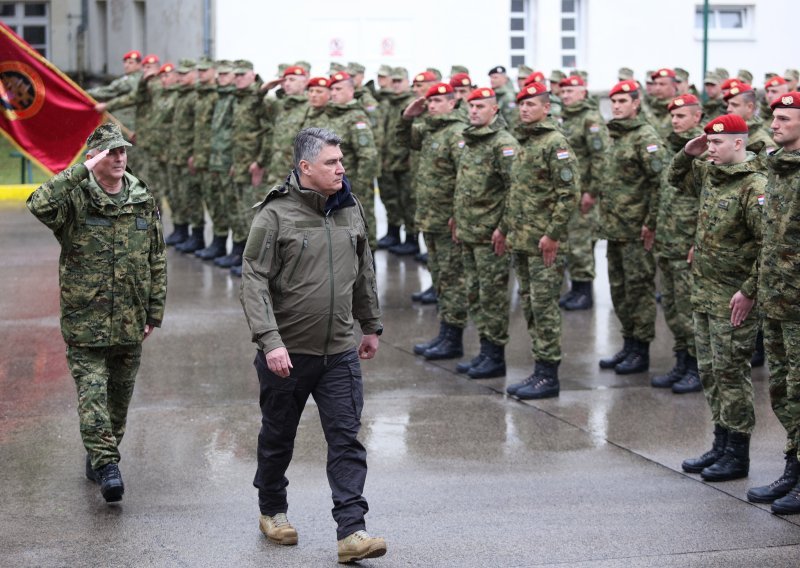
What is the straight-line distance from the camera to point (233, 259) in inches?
592

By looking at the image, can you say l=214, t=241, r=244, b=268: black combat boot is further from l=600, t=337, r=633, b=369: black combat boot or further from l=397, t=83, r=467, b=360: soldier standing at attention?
l=600, t=337, r=633, b=369: black combat boot

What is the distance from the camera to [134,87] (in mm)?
17156

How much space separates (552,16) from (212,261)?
11.0m

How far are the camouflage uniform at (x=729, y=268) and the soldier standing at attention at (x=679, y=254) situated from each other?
1.99m

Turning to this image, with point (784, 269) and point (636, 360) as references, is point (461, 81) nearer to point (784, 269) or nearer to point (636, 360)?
point (636, 360)

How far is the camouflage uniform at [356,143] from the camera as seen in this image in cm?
1212

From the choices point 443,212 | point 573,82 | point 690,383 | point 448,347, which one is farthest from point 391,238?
point 690,383

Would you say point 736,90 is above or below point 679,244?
above

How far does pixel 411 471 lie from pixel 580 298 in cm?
578

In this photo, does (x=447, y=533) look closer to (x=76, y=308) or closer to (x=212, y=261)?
(x=76, y=308)

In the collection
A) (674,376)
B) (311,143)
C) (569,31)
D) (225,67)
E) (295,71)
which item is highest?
(569,31)

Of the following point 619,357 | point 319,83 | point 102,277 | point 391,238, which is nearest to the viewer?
point 102,277

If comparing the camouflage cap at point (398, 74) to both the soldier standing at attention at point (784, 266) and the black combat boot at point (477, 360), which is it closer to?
the black combat boot at point (477, 360)

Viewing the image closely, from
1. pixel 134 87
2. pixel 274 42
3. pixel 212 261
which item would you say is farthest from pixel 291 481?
pixel 274 42
